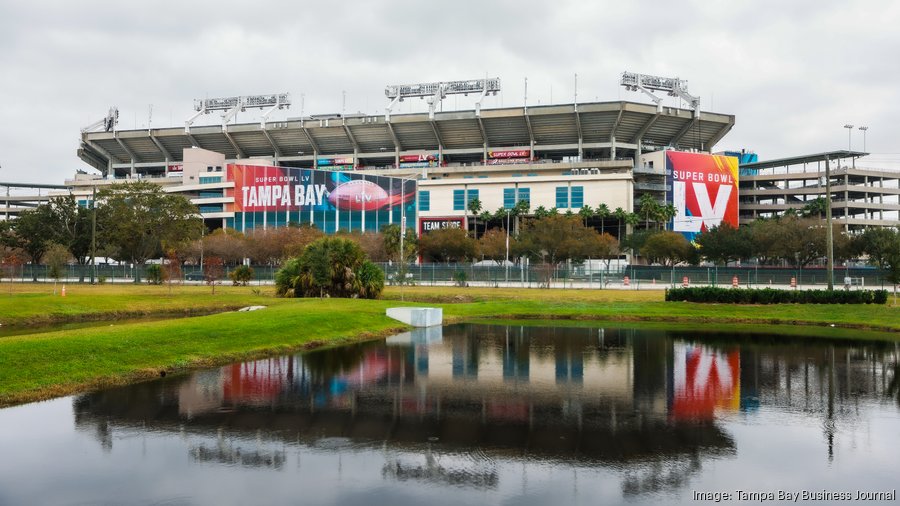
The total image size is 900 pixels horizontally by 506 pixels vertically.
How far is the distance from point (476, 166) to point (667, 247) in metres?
45.4

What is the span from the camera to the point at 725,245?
303 feet

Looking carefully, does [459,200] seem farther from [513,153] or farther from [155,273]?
[155,273]

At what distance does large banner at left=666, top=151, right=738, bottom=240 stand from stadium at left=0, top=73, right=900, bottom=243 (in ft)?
0.87

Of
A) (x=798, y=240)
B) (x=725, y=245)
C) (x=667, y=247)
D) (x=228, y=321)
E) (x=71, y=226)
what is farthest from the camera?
(x=667, y=247)

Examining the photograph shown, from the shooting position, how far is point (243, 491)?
9203mm

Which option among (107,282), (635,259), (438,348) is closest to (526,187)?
(635,259)

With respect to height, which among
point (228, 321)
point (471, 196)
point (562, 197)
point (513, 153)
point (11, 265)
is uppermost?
point (513, 153)

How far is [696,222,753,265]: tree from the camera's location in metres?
91.1

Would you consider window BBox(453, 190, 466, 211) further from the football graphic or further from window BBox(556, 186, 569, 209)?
window BBox(556, 186, 569, 209)

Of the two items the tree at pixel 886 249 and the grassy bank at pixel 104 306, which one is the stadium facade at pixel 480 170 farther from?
the grassy bank at pixel 104 306

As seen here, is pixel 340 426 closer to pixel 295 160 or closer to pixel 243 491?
pixel 243 491

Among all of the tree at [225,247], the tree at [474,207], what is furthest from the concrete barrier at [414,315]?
the tree at [474,207]

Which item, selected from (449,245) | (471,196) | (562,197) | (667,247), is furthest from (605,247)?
(471,196)

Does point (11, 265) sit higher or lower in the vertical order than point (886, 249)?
lower
